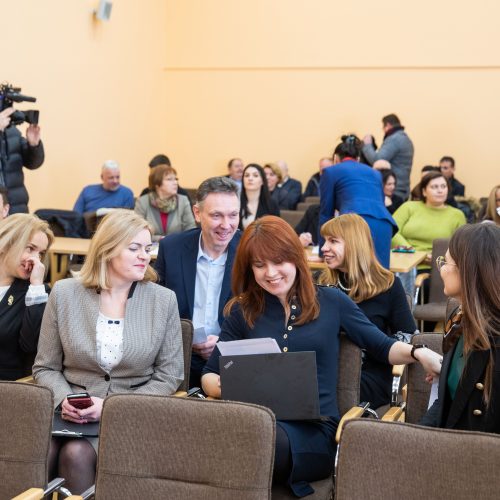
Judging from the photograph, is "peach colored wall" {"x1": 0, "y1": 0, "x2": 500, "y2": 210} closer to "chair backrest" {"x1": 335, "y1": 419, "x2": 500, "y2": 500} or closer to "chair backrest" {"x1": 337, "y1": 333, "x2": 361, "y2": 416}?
"chair backrest" {"x1": 337, "y1": 333, "x2": 361, "y2": 416}

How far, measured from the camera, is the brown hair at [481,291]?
254cm

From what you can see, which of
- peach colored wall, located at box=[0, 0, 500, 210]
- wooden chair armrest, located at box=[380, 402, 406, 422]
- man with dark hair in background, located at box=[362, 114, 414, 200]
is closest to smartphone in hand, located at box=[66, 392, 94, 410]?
wooden chair armrest, located at box=[380, 402, 406, 422]

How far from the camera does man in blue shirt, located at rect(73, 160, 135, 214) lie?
28.5 feet

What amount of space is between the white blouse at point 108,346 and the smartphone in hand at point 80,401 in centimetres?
19

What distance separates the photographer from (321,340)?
10.2 ft

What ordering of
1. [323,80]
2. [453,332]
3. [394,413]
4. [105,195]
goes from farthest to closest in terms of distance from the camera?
[323,80] < [105,195] < [394,413] < [453,332]

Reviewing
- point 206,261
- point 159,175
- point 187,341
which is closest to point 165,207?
point 159,175

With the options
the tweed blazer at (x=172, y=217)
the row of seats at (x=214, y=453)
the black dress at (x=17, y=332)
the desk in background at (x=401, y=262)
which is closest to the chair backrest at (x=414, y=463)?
the row of seats at (x=214, y=453)

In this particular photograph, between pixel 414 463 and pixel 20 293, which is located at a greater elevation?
pixel 20 293

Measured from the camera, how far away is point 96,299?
3.33 meters

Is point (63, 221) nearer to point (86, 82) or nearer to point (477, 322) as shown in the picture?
point (86, 82)

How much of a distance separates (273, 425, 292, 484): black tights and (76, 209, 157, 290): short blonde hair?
3.04ft

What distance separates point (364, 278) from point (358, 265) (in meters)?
0.06

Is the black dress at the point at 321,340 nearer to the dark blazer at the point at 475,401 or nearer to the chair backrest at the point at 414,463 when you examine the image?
the dark blazer at the point at 475,401
